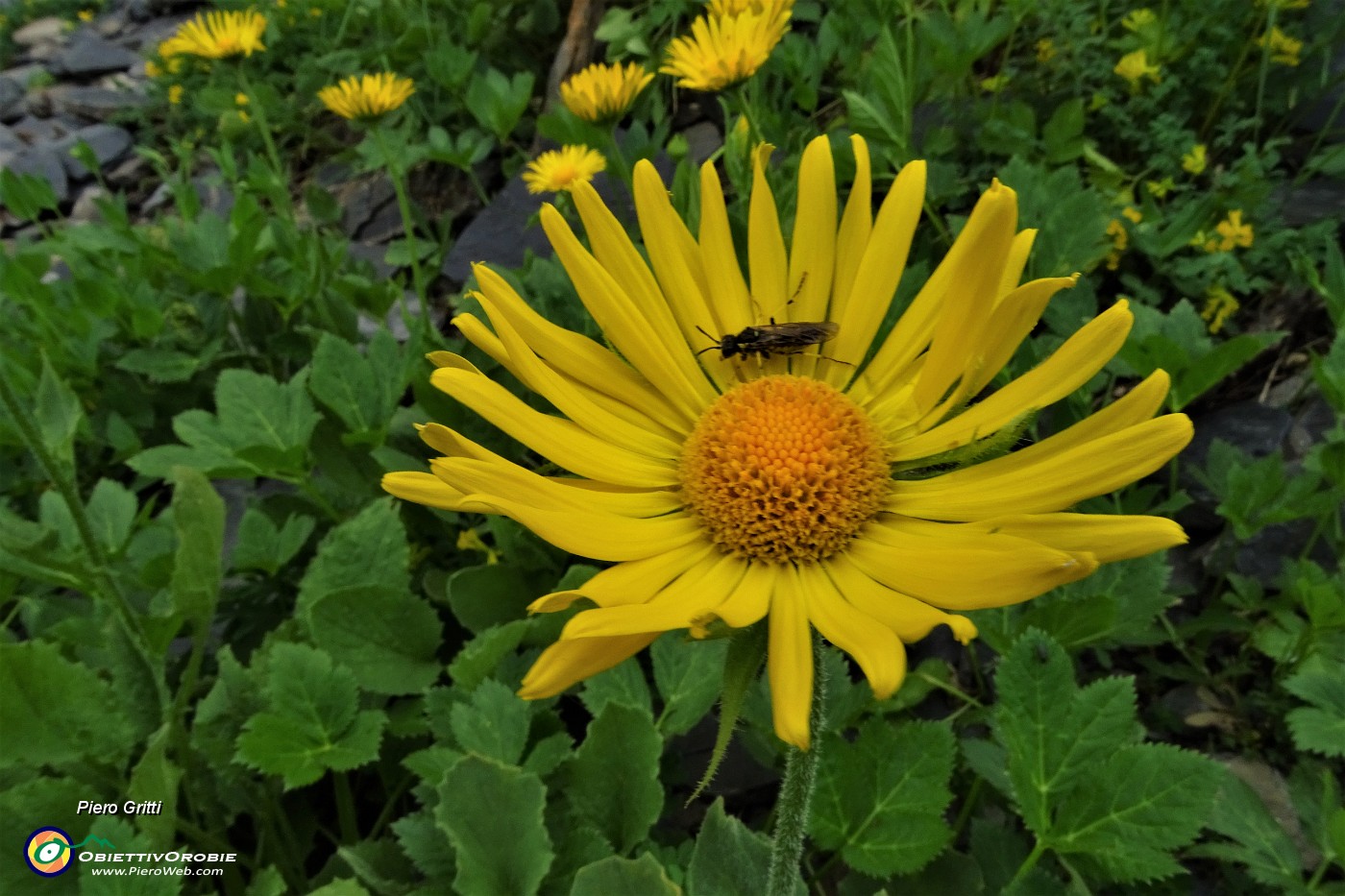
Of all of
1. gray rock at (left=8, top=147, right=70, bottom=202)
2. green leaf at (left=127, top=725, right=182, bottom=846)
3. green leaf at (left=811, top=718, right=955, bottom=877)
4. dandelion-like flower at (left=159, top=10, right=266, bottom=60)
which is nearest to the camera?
green leaf at (left=811, top=718, right=955, bottom=877)

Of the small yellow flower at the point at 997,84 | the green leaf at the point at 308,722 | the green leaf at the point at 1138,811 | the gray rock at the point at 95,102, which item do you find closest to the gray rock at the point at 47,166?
the gray rock at the point at 95,102

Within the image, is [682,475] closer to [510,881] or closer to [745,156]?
[510,881]

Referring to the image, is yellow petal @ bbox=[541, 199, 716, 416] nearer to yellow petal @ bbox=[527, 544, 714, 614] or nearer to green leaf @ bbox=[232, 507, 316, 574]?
yellow petal @ bbox=[527, 544, 714, 614]

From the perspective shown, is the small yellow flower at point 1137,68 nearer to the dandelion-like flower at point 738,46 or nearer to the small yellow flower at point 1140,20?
the small yellow flower at point 1140,20

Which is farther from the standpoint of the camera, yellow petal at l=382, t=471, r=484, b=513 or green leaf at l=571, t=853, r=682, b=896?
green leaf at l=571, t=853, r=682, b=896

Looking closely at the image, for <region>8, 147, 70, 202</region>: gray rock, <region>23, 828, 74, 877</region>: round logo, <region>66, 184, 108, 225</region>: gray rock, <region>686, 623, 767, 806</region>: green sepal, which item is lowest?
<region>66, 184, 108, 225</region>: gray rock

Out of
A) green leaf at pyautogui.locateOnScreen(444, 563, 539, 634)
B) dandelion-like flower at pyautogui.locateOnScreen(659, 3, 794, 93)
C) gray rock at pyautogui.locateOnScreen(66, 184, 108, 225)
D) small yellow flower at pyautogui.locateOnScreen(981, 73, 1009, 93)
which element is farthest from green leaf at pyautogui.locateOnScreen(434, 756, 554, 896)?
gray rock at pyautogui.locateOnScreen(66, 184, 108, 225)
